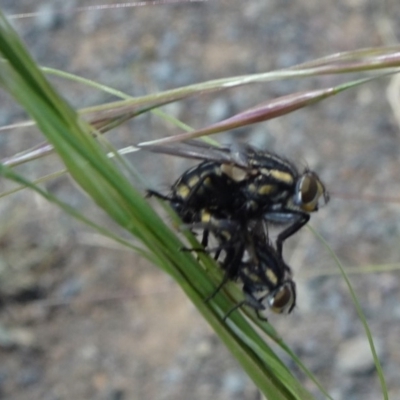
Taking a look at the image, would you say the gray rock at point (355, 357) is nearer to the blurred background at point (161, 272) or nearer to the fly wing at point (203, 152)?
the blurred background at point (161, 272)

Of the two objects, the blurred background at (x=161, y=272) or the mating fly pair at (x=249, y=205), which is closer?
the mating fly pair at (x=249, y=205)

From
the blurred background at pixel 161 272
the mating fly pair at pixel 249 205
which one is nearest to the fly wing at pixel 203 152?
the mating fly pair at pixel 249 205

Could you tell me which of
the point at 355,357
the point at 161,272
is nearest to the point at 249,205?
the point at 355,357

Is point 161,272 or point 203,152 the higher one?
point 203,152

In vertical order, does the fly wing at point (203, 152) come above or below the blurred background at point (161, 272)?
above

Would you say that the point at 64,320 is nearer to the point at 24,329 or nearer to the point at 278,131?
the point at 24,329

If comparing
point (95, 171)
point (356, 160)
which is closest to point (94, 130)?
point (95, 171)

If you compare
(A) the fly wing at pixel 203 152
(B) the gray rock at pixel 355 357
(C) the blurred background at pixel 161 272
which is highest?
(A) the fly wing at pixel 203 152

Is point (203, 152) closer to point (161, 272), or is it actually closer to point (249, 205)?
point (249, 205)
